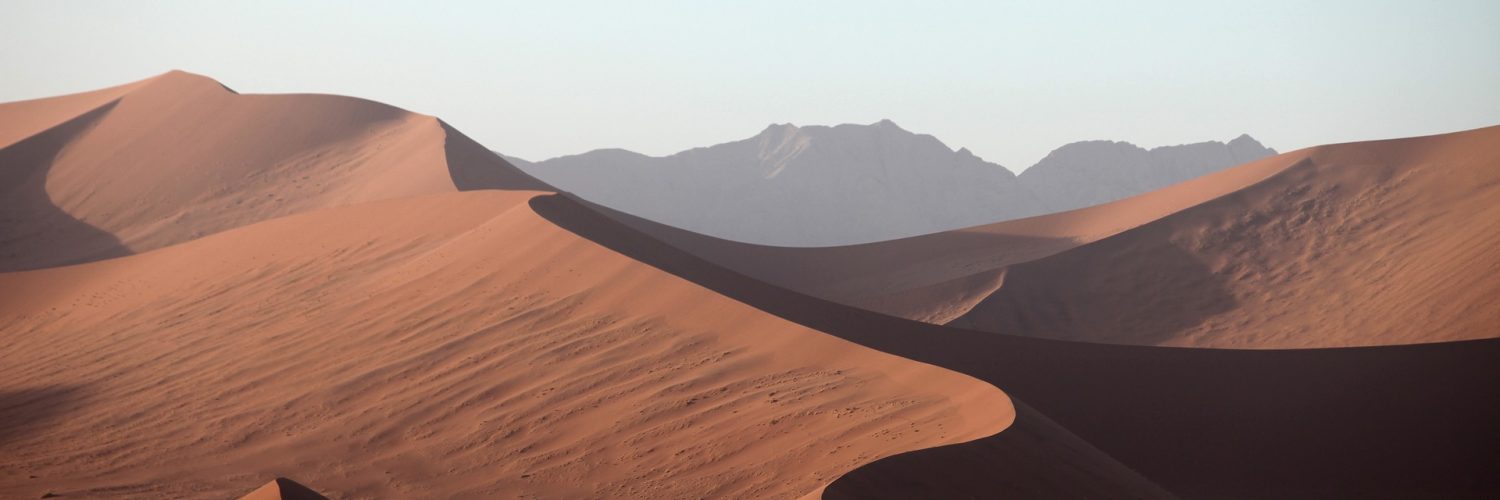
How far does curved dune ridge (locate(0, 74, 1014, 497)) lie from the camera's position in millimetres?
12383

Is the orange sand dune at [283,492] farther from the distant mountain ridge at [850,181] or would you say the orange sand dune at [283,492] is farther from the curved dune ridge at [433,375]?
the distant mountain ridge at [850,181]

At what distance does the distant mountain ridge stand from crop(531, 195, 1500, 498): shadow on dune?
93840mm

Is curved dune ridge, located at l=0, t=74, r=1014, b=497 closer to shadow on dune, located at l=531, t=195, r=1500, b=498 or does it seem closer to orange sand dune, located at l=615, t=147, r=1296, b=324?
shadow on dune, located at l=531, t=195, r=1500, b=498

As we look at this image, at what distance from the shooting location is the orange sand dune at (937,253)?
37281mm

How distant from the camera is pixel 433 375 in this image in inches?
587

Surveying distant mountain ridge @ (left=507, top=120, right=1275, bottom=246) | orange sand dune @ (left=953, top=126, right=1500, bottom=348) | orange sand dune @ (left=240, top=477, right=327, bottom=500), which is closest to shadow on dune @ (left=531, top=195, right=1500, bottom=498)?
orange sand dune @ (left=240, top=477, right=327, bottom=500)

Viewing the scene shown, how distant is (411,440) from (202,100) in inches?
1279

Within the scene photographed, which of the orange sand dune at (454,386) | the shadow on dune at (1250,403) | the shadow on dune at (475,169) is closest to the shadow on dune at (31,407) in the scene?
the orange sand dune at (454,386)

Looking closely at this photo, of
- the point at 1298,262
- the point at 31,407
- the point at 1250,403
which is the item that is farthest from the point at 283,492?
the point at 1298,262

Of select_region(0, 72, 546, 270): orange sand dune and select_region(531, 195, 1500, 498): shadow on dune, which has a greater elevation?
select_region(0, 72, 546, 270): orange sand dune

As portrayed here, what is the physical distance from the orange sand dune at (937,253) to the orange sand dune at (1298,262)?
47.7 inches

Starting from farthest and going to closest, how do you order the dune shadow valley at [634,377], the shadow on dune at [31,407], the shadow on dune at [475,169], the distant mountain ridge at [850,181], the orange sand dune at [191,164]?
the distant mountain ridge at [850,181] → the shadow on dune at [475,169] → the orange sand dune at [191,164] → the shadow on dune at [31,407] → the dune shadow valley at [634,377]

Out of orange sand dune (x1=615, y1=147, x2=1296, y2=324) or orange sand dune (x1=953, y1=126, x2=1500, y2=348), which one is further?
orange sand dune (x1=615, y1=147, x2=1296, y2=324)

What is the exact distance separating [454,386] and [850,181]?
11366cm
